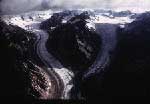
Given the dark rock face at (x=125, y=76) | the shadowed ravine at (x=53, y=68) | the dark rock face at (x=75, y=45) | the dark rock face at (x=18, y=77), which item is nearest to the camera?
the dark rock face at (x=18, y=77)

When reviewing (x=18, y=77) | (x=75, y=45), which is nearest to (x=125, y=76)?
(x=75, y=45)

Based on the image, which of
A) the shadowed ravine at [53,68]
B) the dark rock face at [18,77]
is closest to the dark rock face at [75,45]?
the shadowed ravine at [53,68]

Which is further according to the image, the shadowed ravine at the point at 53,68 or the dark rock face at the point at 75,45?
the dark rock face at the point at 75,45

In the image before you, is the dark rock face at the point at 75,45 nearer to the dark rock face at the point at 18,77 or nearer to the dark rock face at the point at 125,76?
the dark rock face at the point at 125,76

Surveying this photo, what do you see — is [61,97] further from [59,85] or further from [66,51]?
[66,51]

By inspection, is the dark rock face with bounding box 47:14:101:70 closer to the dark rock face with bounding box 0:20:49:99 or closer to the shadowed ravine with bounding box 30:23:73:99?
the shadowed ravine with bounding box 30:23:73:99

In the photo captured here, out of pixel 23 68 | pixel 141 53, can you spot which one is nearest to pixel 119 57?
pixel 141 53

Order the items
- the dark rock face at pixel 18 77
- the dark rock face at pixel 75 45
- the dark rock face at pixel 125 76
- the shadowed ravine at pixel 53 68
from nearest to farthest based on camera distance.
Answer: the dark rock face at pixel 18 77, the shadowed ravine at pixel 53 68, the dark rock face at pixel 125 76, the dark rock face at pixel 75 45
